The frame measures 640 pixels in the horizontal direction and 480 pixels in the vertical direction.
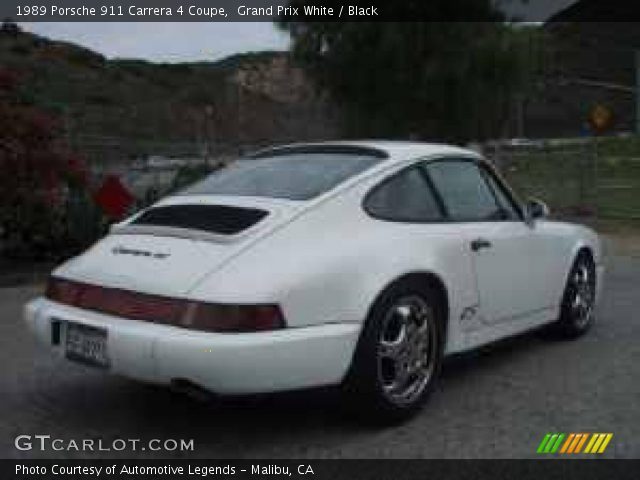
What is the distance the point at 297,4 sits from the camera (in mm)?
24625

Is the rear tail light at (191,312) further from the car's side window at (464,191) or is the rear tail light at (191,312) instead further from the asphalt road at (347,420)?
the car's side window at (464,191)

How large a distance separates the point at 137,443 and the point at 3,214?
7.43m

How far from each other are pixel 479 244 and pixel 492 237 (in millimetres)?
199

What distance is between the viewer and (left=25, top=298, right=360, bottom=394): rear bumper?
455cm

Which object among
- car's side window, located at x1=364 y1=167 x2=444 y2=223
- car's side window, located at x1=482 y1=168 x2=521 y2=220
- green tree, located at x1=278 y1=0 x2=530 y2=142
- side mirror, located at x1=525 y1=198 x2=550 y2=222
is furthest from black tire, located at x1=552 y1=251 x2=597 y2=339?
green tree, located at x1=278 y1=0 x2=530 y2=142

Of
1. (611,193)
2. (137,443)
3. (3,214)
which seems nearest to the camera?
(137,443)

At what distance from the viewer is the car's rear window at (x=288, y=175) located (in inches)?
218

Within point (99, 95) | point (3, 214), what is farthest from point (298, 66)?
point (99, 95)

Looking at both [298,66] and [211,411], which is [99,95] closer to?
[298,66]

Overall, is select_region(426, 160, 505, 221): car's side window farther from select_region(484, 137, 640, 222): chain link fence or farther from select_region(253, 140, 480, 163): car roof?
select_region(484, 137, 640, 222): chain link fence

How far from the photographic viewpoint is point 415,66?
24734 millimetres

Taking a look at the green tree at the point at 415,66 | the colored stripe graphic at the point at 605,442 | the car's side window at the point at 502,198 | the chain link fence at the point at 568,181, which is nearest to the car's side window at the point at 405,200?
the car's side window at the point at 502,198

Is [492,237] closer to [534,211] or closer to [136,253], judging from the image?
[534,211]

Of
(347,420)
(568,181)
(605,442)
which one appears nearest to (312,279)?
(347,420)
